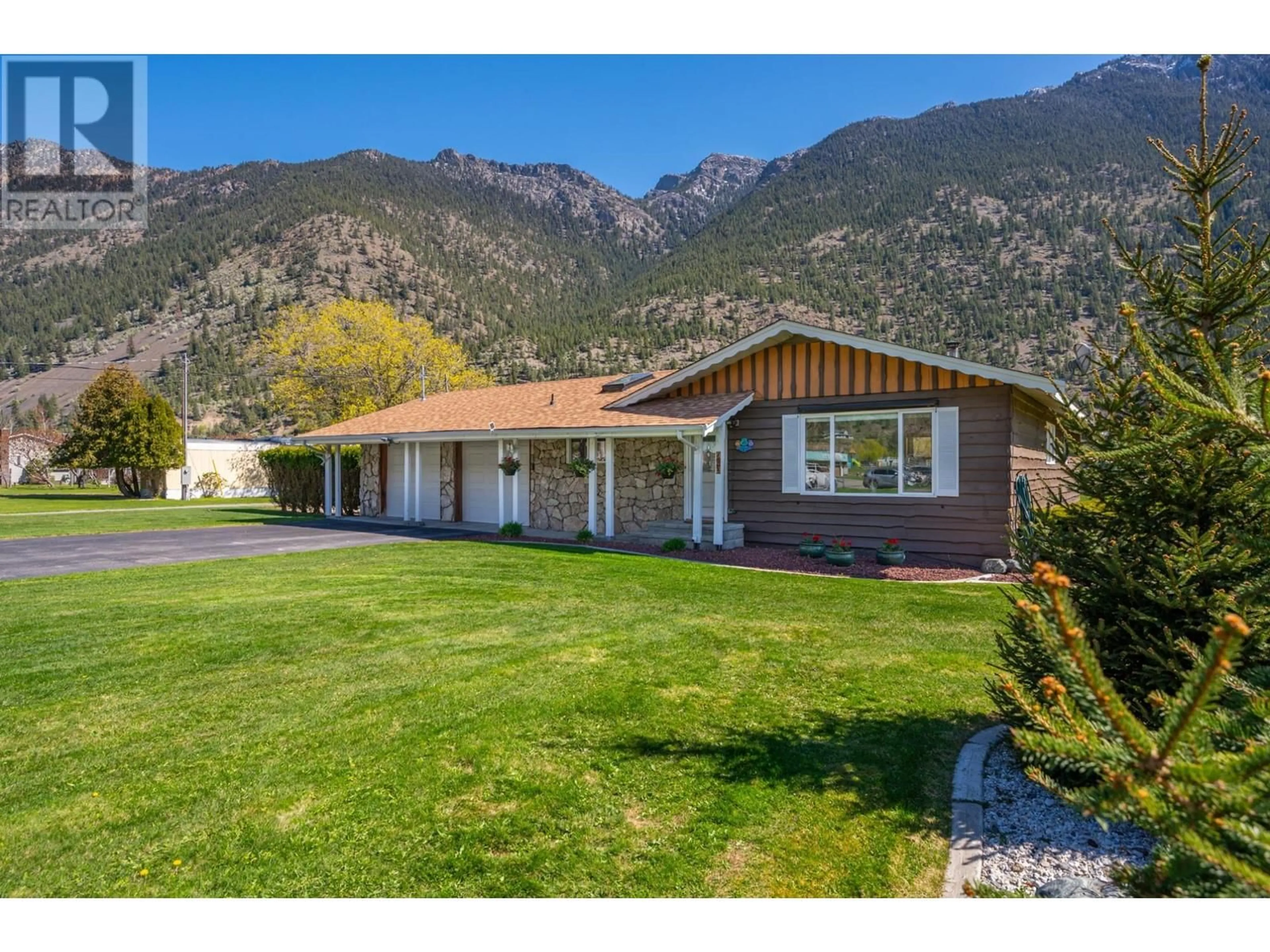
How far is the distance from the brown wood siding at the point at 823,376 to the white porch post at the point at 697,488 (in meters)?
1.88

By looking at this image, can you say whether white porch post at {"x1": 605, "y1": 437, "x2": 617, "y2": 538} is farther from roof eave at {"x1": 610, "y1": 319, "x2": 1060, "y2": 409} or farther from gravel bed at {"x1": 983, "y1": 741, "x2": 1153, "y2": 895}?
gravel bed at {"x1": 983, "y1": 741, "x2": 1153, "y2": 895}

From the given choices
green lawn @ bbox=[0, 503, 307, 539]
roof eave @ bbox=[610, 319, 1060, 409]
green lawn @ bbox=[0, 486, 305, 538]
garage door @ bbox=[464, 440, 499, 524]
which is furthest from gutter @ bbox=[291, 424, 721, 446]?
green lawn @ bbox=[0, 486, 305, 538]

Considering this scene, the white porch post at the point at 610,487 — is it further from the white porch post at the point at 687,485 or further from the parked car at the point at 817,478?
the parked car at the point at 817,478

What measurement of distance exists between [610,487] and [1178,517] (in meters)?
12.0

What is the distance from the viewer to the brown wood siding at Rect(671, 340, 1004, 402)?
1217cm

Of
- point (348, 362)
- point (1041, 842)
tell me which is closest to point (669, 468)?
point (1041, 842)

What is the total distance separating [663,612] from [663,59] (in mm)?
5623

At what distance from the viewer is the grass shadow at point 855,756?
3.51 m

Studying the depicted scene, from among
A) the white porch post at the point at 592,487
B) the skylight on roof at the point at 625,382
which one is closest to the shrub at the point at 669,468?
the white porch post at the point at 592,487

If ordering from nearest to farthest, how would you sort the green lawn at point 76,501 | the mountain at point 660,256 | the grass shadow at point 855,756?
the grass shadow at point 855,756 → the green lawn at point 76,501 → the mountain at point 660,256

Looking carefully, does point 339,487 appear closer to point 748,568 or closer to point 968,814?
point 748,568

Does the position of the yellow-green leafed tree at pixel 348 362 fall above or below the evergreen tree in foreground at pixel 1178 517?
above

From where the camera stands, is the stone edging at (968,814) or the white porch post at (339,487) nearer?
the stone edging at (968,814)

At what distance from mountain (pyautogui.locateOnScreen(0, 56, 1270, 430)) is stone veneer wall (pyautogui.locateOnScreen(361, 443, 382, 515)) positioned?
2298 cm
